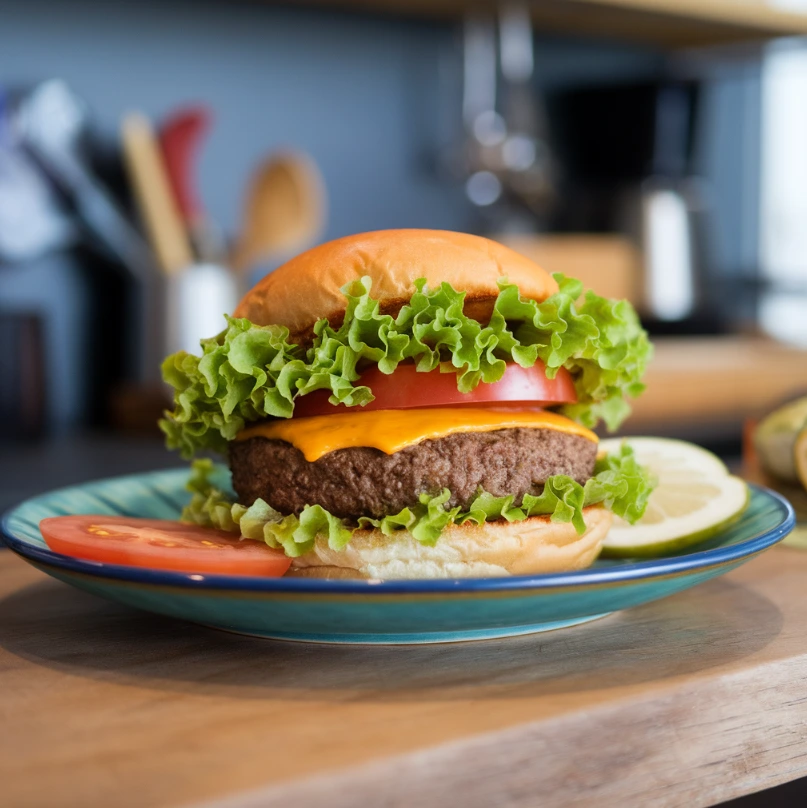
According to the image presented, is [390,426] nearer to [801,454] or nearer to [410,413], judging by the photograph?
[410,413]

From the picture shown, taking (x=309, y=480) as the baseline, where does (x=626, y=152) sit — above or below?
above

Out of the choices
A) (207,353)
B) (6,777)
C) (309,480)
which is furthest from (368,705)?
(207,353)

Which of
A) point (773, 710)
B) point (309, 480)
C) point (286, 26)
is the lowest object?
point (773, 710)

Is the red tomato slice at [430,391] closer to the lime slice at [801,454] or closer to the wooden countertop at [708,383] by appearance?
the lime slice at [801,454]

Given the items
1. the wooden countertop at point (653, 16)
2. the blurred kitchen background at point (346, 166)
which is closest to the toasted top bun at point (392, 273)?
the blurred kitchen background at point (346, 166)

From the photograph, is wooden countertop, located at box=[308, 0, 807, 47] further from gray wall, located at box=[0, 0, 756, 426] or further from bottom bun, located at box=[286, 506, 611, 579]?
bottom bun, located at box=[286, 506, 611, 579]

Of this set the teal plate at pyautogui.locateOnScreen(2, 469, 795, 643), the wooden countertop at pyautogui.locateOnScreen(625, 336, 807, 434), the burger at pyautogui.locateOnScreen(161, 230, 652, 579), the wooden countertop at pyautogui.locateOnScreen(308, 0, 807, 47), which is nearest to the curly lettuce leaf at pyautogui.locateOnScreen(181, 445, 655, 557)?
the burger at pyautogui.locateOnScreen(161, 230, 652, 579)

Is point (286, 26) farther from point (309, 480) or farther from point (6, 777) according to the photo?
point (6, 777)

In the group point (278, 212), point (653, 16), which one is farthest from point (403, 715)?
point (653, 16)
